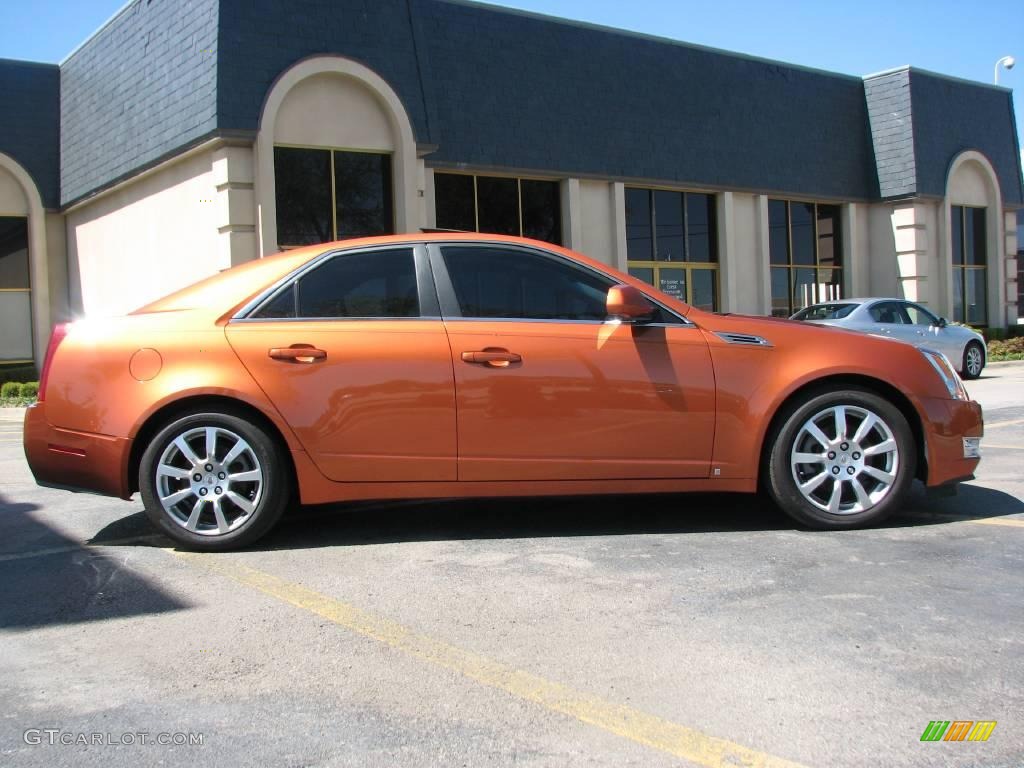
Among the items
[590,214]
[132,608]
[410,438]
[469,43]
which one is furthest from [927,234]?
[132,608]

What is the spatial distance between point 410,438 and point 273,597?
3.65 ft

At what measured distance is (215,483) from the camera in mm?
4859

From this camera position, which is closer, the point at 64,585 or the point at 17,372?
the point at 64,585

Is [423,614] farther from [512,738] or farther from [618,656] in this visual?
[512,738]

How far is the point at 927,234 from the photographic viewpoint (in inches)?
908

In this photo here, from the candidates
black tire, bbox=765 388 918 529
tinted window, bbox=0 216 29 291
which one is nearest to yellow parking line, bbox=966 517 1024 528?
black tire, bbox=765 388 918 529

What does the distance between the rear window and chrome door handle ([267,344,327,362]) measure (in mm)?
12048

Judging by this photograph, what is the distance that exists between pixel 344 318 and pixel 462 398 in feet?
2.55

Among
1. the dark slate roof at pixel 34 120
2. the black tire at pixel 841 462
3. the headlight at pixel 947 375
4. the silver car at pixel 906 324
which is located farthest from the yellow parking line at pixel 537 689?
the dark slate roof at pixel 34 120

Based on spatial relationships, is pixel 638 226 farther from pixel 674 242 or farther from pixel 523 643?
pixel 523 643

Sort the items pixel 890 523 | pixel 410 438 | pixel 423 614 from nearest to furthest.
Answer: pixel 423 614 → pixel 410 438 → pixel 890 523

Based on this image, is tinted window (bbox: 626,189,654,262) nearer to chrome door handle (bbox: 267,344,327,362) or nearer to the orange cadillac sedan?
the orange cadillac sedan

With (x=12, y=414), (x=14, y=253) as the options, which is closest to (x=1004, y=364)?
(x=12, y=414)

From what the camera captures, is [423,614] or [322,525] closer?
[423,614]
